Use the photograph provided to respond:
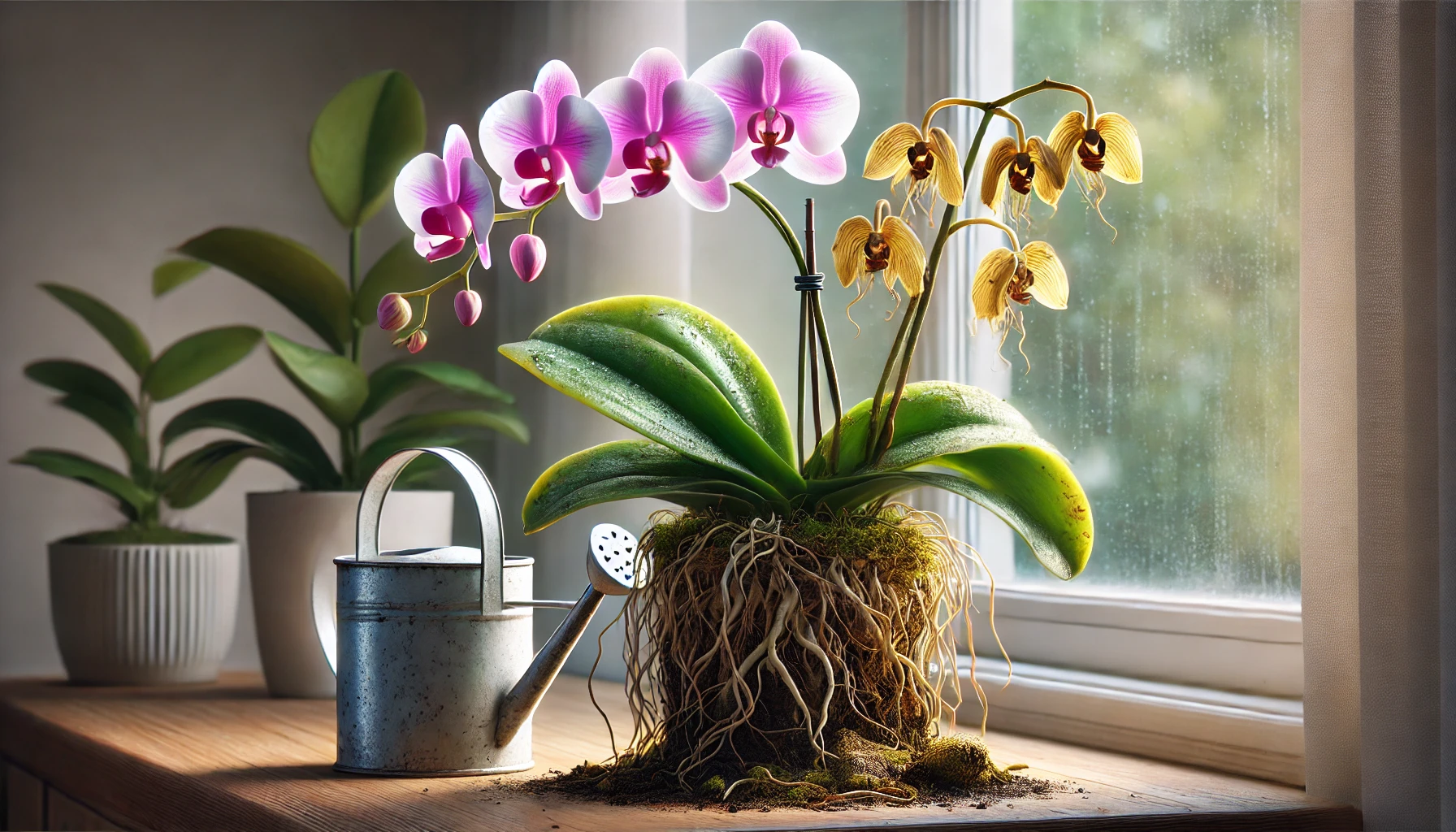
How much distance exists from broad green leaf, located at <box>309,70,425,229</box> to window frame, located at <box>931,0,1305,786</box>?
0.56 metres

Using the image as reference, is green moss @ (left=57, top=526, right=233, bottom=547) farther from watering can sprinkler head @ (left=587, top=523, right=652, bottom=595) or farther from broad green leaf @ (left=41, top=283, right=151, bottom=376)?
watering can sprinkler head @ (left=587, top=523, right=652, bottom=595)

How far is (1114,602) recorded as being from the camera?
3.79 feet

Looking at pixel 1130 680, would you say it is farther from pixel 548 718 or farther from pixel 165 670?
pixel 165 670

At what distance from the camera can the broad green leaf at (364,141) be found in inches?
54.4

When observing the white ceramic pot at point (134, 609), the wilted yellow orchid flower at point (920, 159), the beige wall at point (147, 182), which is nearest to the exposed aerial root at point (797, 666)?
the wilted yellow orchid flower at point (920, 159)

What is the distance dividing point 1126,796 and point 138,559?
3.52 feet

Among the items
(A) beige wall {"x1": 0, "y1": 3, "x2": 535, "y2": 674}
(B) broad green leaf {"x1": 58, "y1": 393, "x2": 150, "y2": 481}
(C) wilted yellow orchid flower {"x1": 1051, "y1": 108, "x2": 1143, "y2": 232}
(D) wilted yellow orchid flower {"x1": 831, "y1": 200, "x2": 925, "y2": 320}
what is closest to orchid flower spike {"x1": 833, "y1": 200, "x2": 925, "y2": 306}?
(D) wilted yellow orchid flower {"x1": 831, "y1": 200, "x2": 925, "y2": 320}

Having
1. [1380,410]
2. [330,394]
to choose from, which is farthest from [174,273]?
[1380,410]

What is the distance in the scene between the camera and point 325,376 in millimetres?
1307

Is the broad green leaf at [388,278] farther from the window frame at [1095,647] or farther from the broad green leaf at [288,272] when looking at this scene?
the window frame at [1095,647]

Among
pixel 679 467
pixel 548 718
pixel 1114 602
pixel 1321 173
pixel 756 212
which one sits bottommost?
pixel 548 718

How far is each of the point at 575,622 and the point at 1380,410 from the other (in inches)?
20.4

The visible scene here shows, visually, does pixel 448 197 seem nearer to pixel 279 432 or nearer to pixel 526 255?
pixel 526 255

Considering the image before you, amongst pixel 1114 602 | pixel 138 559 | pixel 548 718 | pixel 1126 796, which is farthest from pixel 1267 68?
pixel 138 559
